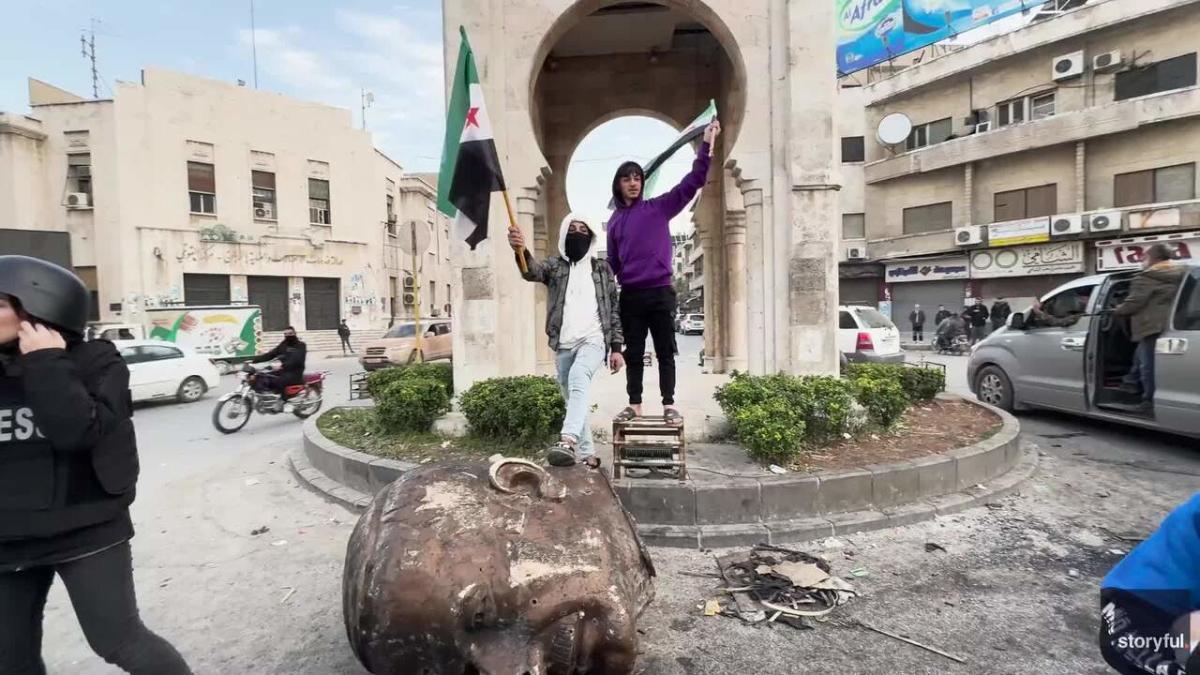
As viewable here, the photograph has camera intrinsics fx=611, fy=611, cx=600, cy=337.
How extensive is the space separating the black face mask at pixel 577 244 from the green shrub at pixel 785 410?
1.88 m

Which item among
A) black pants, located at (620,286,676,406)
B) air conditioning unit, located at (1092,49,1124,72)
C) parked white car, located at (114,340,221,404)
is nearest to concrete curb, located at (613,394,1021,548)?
black pants, located at (620,286,676,406)

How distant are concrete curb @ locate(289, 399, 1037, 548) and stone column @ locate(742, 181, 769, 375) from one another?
210cm

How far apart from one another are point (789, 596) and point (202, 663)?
3.09 m

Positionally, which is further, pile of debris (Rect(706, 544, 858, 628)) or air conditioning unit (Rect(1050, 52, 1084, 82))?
air conditioning unit (Rect(1050, 52, 1084, 82))

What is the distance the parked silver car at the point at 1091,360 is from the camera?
602 centimetres

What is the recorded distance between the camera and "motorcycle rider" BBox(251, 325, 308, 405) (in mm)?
10211

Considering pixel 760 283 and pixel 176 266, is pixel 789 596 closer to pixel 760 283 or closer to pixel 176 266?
pixel 760 283

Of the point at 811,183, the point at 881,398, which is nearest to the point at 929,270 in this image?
the point at 811,183

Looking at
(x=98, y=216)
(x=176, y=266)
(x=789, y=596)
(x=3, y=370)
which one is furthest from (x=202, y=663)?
(x=98, y=216)

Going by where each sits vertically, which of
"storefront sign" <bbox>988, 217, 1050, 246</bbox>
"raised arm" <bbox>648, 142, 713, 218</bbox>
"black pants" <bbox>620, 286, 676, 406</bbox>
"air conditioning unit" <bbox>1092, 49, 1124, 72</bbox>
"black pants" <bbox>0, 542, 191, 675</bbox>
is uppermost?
"air conditioning unit" <bbox>1092, 49, 1124, 72</bbox>

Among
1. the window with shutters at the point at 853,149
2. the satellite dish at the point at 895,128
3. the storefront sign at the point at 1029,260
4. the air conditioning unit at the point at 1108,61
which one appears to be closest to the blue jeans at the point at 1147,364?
the storefront sign at the point at 1029,260

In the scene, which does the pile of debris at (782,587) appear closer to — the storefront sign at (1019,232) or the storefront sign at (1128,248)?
the storefront sign at (1128,248)

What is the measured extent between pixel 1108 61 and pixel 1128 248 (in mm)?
7234

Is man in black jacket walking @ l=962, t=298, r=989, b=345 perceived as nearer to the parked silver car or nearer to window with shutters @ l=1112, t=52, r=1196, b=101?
window with shutters @ l=1112, t=52, r=1196, b=101
